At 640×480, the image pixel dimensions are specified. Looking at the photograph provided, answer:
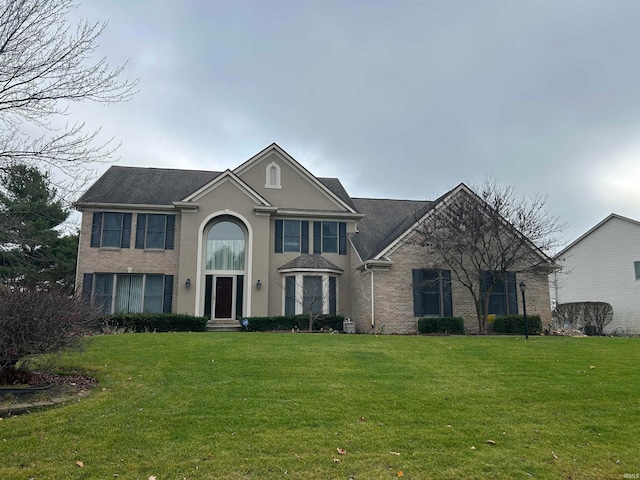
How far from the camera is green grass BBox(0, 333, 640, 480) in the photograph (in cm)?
515

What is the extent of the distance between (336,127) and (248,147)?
7498 mm

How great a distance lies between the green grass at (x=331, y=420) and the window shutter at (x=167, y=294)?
34.2ft

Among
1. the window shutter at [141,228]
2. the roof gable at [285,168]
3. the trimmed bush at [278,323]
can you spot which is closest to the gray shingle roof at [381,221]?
the roof gable at [285,168]

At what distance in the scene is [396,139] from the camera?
22781 mm

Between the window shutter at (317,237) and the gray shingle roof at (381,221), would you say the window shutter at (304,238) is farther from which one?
the gray shingle roof at (381,221)

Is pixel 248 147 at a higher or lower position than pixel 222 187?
higher

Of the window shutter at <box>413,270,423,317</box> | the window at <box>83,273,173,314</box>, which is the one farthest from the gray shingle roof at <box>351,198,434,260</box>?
the window at <box>83,273,173,314</box>

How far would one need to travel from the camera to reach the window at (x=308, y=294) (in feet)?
70.3

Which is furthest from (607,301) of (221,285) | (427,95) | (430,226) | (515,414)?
(515,414)

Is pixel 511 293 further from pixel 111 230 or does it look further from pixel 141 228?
pixel 111 230

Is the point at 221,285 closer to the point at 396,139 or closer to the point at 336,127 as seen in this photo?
the point at 336,127

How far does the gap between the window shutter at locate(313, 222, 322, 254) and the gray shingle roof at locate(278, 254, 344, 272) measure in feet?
2.04

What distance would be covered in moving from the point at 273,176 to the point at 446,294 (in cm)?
1036

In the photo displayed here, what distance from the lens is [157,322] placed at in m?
18.6
